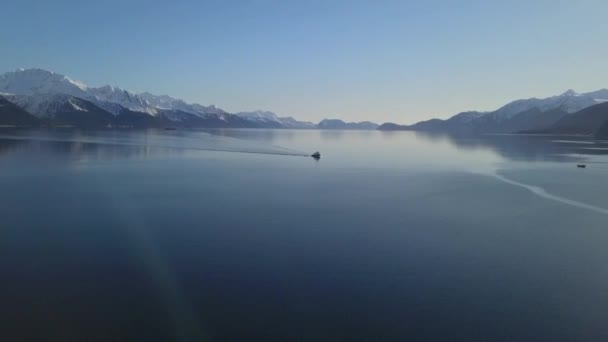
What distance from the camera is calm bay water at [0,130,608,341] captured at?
1103 centimetres

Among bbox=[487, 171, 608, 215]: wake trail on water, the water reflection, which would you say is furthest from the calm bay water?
the water reflection

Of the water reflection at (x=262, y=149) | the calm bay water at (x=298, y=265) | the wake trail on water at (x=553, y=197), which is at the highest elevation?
the water reflection at (x=262, y=149)

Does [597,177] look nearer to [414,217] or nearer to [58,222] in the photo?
[414,217]

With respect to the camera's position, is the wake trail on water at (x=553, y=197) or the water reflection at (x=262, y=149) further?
the water reflection at (x=262, y=149)

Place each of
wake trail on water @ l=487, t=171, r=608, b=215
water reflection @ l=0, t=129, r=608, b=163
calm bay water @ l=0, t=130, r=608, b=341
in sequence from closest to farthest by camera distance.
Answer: calm bay water @ l=0, t=130, r=608, b=341 → wake trail on water @ l=487, t=171, r=608, b=215 → water reflection @ l=0, t=129, r=608, b=163

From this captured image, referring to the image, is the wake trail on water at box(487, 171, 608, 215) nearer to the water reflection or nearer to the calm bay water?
the calm bay water

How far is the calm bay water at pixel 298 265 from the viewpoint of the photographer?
36.2ft

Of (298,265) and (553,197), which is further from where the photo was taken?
(553,197)

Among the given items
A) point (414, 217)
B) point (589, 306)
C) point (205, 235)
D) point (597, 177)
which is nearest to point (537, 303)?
point (589, 306)

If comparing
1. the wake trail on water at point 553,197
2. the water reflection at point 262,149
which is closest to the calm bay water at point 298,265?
the wake trail on water at point 553,197

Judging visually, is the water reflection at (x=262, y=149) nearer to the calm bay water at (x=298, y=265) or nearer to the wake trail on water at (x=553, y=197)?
the wake trail on water at (x=553, y=197)

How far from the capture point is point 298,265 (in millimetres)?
15336

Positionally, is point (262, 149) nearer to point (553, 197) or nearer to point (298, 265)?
point (553, 197)

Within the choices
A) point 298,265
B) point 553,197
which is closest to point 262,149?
point 553,197
